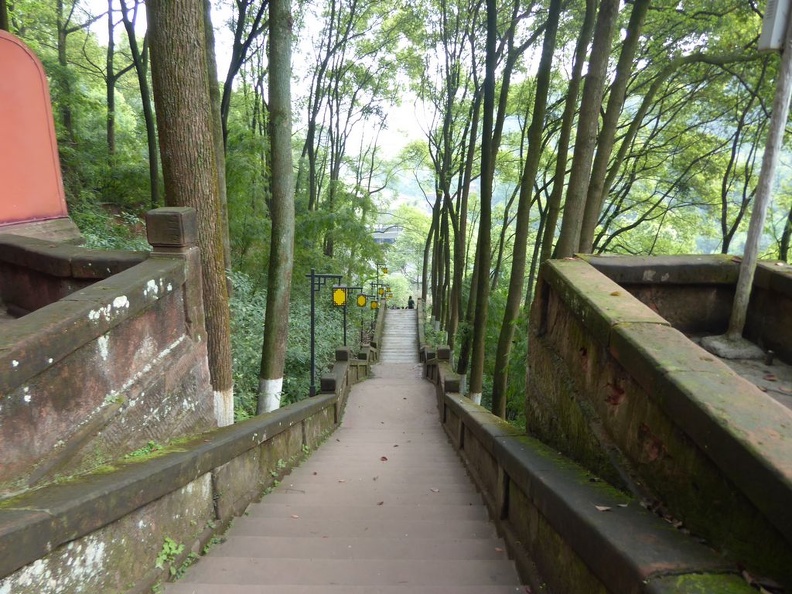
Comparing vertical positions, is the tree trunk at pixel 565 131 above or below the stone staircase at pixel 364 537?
above

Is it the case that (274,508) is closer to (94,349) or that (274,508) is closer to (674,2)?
(94,349)

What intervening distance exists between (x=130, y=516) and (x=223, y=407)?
7.31ft

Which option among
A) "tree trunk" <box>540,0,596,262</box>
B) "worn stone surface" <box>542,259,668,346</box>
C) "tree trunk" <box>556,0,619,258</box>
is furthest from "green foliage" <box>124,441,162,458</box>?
"tree trunk" <box>540,0,596,262</box>

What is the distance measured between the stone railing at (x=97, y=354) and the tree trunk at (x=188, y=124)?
452mm

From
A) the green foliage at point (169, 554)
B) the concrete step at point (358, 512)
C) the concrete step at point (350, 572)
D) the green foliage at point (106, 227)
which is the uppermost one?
the green foliage at point (106, 227)

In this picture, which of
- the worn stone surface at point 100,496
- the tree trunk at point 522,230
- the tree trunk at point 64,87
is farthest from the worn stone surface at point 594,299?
the tree trunk at point 64,87

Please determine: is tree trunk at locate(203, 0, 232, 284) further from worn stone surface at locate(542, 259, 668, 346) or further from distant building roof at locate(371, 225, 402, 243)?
distant building roof at locate(371, 225, 402, 243)

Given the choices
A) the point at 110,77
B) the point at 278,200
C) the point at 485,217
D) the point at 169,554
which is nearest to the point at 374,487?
the point at 169,554

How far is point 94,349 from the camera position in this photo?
8.60ft

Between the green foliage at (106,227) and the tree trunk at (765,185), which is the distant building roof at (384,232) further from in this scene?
the tree trunk at (765,185)

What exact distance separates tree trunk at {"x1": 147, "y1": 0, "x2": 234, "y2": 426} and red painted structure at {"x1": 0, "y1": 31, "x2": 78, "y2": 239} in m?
2.26

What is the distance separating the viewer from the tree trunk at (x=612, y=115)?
258 inches

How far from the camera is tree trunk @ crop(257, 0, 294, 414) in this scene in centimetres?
614

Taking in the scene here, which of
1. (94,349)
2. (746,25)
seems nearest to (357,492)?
(94,349)
